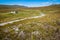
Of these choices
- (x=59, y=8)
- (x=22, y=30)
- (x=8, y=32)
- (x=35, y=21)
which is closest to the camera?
(x=8, y=32)

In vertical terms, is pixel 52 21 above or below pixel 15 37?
above

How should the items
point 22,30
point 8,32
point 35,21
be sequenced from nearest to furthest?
point 8,32
point 22,30
point 35,21

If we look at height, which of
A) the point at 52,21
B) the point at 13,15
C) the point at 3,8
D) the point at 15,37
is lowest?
the point at 15,37

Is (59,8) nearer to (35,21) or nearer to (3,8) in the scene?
(35,21)

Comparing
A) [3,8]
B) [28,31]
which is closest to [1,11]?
[3,8]

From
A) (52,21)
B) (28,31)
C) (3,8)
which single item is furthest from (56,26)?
(3,8)

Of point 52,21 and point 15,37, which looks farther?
point 52,21
